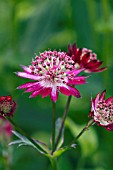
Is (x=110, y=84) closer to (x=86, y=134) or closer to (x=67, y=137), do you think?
(x=67, y=137)

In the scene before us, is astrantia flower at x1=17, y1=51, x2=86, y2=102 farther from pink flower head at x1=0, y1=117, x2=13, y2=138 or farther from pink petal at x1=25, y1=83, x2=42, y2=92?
pink flower head at x1=0, y1=117, x2=13, y2=138

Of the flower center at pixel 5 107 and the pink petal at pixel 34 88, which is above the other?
the pink petal at pixel 34 88

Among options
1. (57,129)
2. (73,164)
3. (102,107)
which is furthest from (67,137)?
(102,107)

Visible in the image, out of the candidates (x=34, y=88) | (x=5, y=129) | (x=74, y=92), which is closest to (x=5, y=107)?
(x=34, y=88)

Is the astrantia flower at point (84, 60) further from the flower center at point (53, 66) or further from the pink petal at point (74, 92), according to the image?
the pink petal at point (74, 92)

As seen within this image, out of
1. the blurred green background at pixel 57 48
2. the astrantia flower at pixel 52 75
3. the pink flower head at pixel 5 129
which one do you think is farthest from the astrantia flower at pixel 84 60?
the blurred green background at pixel 57 48

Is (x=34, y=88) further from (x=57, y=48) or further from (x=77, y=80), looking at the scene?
(x=57, y=48)
